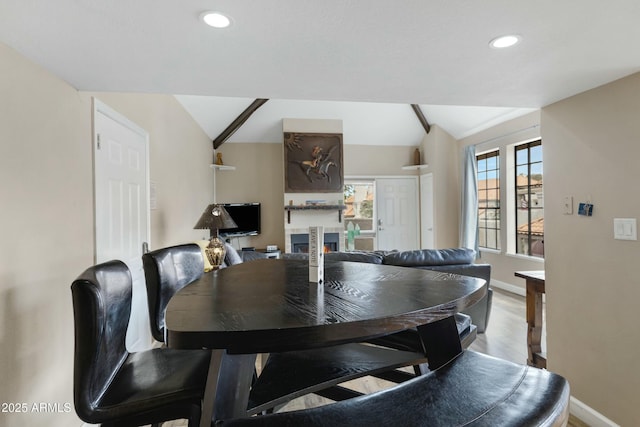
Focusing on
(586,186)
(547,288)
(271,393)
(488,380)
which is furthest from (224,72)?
(547,288)

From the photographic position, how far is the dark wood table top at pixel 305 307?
622 mm

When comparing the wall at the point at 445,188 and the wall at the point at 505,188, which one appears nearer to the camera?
the wall at the point at 505,188

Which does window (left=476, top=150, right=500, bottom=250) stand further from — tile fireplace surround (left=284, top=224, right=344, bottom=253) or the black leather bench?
the black leather bench

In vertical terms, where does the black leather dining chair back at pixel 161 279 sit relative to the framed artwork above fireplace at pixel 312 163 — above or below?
below

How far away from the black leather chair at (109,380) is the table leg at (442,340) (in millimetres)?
786

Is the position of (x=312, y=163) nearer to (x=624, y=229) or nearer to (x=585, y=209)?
(x=585, y=209)

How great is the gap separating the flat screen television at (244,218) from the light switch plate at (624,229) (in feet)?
16.1

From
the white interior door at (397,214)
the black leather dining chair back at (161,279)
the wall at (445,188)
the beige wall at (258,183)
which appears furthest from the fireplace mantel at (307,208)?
the black leather dining chair back at (161,279)

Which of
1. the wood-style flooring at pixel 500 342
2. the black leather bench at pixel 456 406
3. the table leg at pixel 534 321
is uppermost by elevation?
the black leather bench at pixel 456 406

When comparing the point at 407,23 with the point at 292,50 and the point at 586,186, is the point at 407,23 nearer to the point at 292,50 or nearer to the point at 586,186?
the point at 292,50

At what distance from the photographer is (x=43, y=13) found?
1.11 meters

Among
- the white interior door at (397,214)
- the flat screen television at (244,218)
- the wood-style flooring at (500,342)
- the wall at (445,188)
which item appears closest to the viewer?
the wood-style flooring at (500,342)

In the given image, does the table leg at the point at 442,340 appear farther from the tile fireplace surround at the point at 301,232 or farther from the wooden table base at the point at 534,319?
the tile fireplace surround at the point at 301,232

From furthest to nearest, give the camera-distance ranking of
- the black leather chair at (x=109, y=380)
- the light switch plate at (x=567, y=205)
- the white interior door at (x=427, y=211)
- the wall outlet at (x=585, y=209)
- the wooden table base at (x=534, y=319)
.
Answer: the white interior door at (x=427, y=211), the wooden table base at (x=534, y=319), the light switch plate at (x=567, y=205), the wall outlet at (x=585, y=209), the black leather chair at (x=109, y=380)
